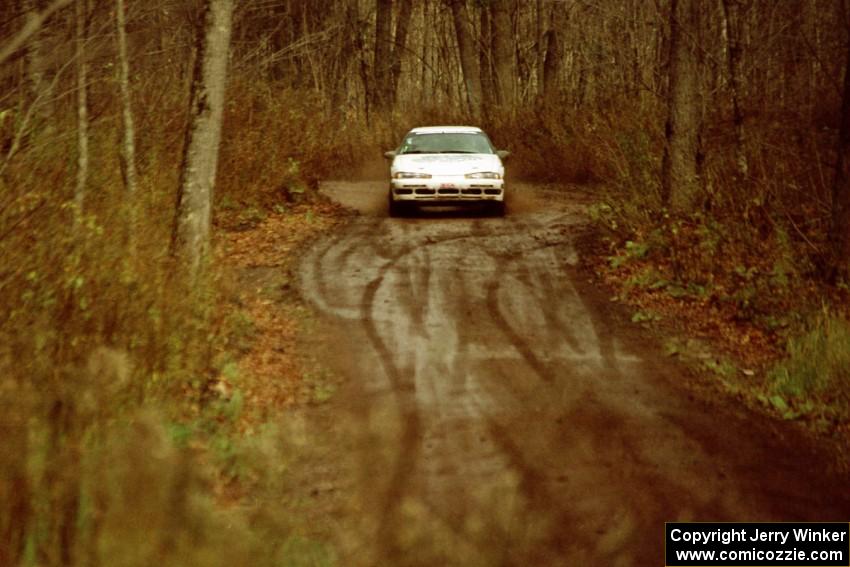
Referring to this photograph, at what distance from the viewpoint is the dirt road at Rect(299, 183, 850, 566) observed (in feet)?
17.8

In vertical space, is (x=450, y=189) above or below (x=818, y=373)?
above

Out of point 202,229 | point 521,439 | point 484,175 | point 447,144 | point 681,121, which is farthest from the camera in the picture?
point 447,144

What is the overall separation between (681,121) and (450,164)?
4.63 metres

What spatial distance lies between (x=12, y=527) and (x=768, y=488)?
467cm

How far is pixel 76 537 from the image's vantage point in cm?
352

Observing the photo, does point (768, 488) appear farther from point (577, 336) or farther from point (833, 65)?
point (833, 65)

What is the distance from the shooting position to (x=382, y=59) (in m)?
33.4

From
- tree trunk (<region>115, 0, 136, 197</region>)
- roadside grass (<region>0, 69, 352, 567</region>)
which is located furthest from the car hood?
tree trunk (<region>115, 0, 136, 197</region>)

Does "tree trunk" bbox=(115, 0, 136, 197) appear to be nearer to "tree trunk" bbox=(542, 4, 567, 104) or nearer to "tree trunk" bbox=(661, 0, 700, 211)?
"tree trunk" bbox=(661, 0, 700, 211)

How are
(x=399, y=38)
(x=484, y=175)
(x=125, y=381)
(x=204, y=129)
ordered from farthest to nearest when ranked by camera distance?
(x=399, y=38), (x=484, y=175), (x=204, y=129), (x=125, y=381)

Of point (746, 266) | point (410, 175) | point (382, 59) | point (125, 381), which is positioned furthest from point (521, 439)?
point (382, 59)

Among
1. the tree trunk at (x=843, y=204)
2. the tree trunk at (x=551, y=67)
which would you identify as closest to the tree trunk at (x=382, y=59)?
the tree trunk at (x=551, y=67)

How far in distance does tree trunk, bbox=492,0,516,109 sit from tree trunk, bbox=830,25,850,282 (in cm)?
1894

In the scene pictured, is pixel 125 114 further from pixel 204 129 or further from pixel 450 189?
pixel 450 189
